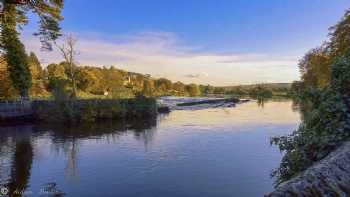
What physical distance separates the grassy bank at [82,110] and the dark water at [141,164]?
7931 millimetres

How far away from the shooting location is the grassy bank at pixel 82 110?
85.1 ft

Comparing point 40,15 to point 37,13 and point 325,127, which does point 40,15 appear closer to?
point 37,13

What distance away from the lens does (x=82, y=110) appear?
2656 cm

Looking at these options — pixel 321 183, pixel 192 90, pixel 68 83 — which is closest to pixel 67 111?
pixel 68 83

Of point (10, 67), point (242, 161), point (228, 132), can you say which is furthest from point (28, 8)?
point (10, 67)

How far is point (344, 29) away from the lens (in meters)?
20.9

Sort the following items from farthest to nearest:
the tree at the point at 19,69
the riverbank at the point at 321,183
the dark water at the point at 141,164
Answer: the tree at the point at 19,69, the dark water at the point at 141,164, the riverbank at the point at 321,183

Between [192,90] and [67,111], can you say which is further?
[192,90]

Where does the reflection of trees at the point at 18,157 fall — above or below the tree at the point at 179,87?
below

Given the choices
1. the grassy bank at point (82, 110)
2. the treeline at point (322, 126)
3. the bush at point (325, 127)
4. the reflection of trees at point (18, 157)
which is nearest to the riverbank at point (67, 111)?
the grassy bank at point (82, 110)

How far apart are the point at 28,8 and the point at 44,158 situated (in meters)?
7.34

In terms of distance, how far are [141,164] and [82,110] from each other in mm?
17238

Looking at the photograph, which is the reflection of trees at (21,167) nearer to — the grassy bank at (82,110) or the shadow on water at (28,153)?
the shadow on water at (28,153)

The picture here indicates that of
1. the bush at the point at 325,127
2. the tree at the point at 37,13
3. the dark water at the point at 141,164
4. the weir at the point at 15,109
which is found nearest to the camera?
the bush at the point at 325,127
